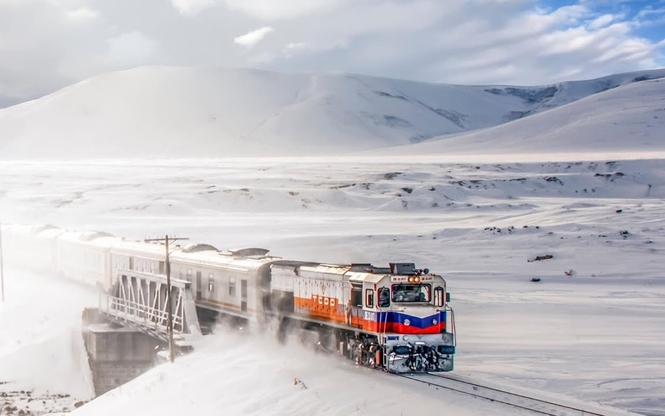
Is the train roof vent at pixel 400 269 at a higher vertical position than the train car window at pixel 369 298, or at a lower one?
higher

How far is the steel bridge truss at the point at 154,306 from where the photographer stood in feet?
109

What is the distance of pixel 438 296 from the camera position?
25734mm

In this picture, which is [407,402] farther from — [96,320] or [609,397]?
[96,320]

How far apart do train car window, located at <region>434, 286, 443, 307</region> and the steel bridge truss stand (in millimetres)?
10111

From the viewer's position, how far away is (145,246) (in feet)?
141

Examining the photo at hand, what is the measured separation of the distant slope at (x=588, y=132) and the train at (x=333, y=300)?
409 ft

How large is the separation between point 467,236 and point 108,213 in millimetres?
41310

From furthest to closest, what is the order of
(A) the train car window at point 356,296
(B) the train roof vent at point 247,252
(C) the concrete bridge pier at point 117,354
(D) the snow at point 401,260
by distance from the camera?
(C) the concrete bridge pier at point 117,354, (B) the train roof vent at point 247,252, (A) the train car window at point 356,296, (D) the snow at point 401,260

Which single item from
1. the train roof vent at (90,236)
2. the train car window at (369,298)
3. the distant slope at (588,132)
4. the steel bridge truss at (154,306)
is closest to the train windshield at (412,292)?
the train car window at (369,298)

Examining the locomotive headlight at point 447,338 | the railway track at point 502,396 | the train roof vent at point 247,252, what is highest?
the train roof vent at point 247,252

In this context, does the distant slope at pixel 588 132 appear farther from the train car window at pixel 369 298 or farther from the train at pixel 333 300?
the train car window at pixel 369 298

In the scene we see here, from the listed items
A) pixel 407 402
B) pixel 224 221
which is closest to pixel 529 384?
pixel 407 402

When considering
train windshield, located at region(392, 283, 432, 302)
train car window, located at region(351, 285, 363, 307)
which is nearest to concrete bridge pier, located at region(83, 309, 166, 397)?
train car window, located at region(351, 285, 363, 307)

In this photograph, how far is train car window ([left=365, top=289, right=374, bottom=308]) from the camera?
25234mm
